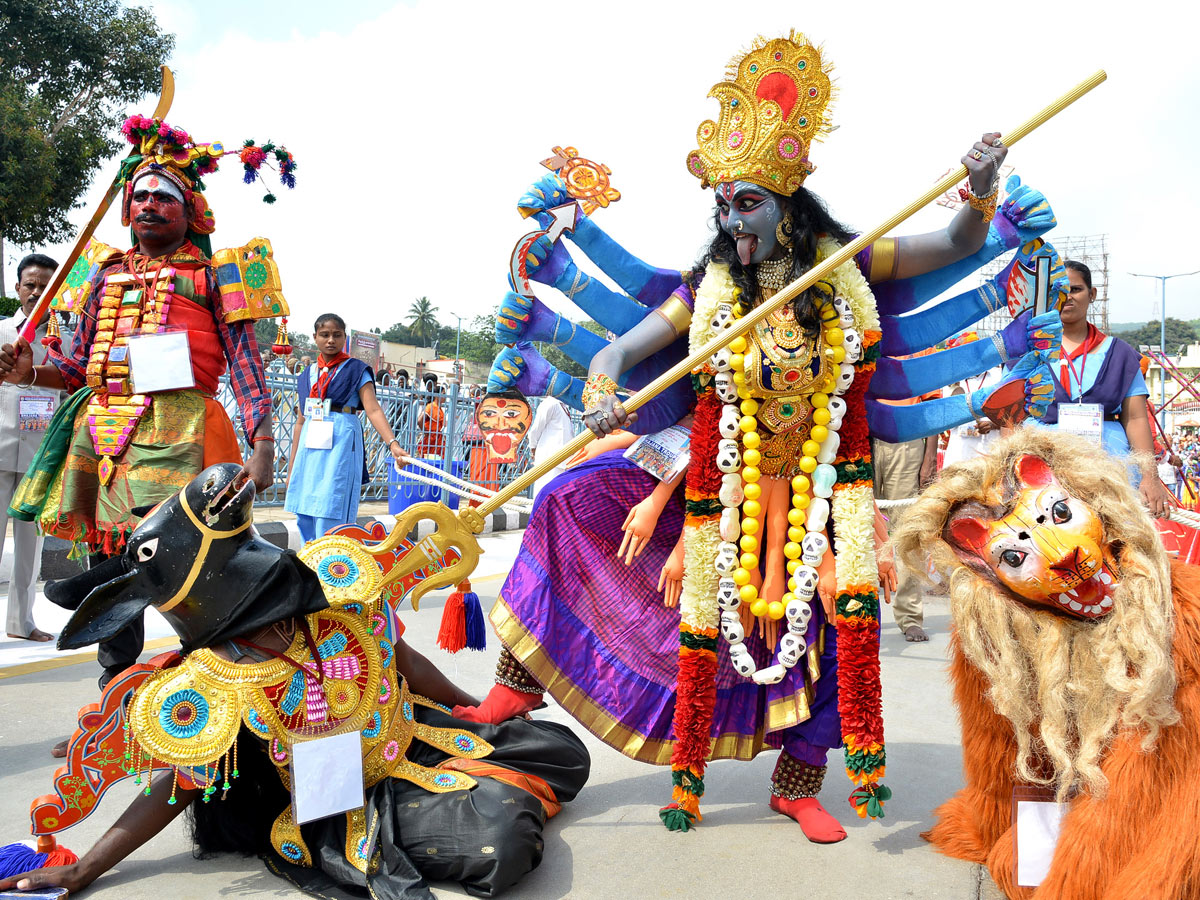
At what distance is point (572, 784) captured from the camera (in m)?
2.81

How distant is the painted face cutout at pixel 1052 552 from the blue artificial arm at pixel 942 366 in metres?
0.89

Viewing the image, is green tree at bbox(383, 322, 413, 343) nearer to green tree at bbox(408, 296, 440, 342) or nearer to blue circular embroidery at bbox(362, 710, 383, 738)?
green tree at bbox(408, 296, 440, 342)

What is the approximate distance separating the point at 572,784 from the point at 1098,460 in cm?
177

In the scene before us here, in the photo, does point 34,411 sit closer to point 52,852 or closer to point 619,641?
point 52,852

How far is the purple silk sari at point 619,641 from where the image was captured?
284cm

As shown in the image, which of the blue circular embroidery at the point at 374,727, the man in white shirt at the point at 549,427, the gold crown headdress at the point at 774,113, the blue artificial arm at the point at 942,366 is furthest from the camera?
the man in white shirt at the point at 549,427

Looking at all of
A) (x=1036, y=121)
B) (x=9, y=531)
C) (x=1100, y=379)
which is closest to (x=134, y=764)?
(x=1036, y=121)

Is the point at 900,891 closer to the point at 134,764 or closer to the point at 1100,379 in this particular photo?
the point at 134,764

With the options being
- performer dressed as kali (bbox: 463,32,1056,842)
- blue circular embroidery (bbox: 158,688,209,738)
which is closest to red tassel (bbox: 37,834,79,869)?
blue circular embroidery (bbox: 158,688,209,738)

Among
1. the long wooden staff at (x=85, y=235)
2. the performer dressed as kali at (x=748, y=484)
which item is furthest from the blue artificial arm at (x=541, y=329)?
the long wooden staff at (x=85, y=235)

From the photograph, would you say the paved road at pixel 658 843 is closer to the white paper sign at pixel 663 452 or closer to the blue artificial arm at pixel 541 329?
the white paper sign at pixel 663 452

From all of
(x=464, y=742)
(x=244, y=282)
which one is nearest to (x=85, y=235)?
(x=244, y=282)

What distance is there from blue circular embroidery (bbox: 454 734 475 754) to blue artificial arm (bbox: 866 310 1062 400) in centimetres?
170

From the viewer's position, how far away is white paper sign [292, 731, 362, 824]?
2.15 m
